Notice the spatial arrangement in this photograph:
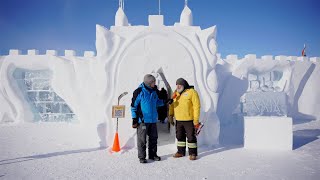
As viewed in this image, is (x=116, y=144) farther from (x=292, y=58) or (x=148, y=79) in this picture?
(x=292, y=58)

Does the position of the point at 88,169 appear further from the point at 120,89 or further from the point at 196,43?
the point at 196,43

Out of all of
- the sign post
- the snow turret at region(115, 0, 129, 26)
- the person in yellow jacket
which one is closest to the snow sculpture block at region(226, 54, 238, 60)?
the snow turret at region(115, 0, 129, 26)

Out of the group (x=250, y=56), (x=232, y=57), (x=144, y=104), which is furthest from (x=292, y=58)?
(x=144, y=104)

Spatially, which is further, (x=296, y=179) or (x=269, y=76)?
(x=269, y=76)

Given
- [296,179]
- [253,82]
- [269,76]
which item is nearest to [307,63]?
[269,76]

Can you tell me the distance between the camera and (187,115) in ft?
14.6

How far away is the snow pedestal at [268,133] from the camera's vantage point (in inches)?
204

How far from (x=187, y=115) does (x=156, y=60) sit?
1589 mm

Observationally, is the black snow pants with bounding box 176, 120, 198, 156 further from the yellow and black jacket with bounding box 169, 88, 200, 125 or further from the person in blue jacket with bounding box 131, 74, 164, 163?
the person in blue jacket with bounding box 131, 74, 164, 163

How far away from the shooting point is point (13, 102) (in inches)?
390

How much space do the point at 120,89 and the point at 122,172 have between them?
209 centimetres

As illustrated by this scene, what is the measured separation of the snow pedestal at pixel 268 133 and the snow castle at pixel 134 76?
2.34 feet

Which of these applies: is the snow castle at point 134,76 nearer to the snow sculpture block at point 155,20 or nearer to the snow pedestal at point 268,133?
the snow sculpture block at point 155,20

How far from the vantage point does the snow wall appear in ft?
17.5
